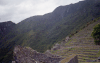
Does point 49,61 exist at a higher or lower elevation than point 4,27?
lower

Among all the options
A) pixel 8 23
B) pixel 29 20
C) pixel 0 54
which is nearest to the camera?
pixel 0 54

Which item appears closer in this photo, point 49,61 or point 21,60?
point 21,60

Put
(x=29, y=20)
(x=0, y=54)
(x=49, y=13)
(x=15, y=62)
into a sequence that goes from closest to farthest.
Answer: (x=15, y=62) < (x=0, y=54) < (x=29, y=20) < (x=49, y=13)

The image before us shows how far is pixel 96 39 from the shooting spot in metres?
19.9

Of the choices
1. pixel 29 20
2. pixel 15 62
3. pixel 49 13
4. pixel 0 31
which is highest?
pixel 49 13

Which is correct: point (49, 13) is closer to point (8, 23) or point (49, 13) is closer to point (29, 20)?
point (29, 20)

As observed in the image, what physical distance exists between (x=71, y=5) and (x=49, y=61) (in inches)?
6880

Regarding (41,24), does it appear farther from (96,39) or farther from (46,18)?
(96,39)

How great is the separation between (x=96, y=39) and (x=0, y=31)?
479 ft

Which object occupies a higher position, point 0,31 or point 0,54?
point 0,31

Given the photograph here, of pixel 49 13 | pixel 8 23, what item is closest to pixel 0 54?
pixel 8 23

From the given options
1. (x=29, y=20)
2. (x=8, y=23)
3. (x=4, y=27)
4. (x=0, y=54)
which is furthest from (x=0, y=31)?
(x=0, y=54)

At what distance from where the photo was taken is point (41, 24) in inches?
6403

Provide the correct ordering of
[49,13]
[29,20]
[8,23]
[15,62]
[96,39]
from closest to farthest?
[15,62] → [96,39] → [8,23] → [29,20] → [49,13]
